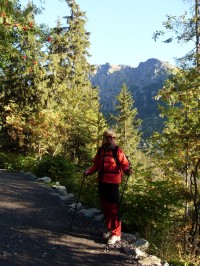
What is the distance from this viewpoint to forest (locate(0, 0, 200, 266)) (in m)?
7.18

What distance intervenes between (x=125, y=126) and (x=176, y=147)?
3650 centimetres

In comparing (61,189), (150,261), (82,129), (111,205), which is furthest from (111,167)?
(82,129)

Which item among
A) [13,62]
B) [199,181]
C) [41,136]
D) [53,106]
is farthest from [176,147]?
[13,62]

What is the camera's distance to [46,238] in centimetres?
598

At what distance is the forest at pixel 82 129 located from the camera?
7176 mm

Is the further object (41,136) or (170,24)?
(41,136)

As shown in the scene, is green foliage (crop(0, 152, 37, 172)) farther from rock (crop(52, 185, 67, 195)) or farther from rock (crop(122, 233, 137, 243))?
rock (crop(122, 233, 137, 243))

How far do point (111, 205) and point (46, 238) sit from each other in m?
1.34

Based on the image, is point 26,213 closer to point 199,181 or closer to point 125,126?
point 199,181

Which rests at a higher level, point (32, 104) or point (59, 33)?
point (59, 33)

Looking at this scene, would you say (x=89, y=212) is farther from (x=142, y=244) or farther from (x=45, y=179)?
(x=45, y=179)

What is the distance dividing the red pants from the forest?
77 cm

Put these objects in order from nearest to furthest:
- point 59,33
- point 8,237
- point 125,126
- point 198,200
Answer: point 8,237, point 198,200, point 59,33, point 125,126

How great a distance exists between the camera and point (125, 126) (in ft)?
151
